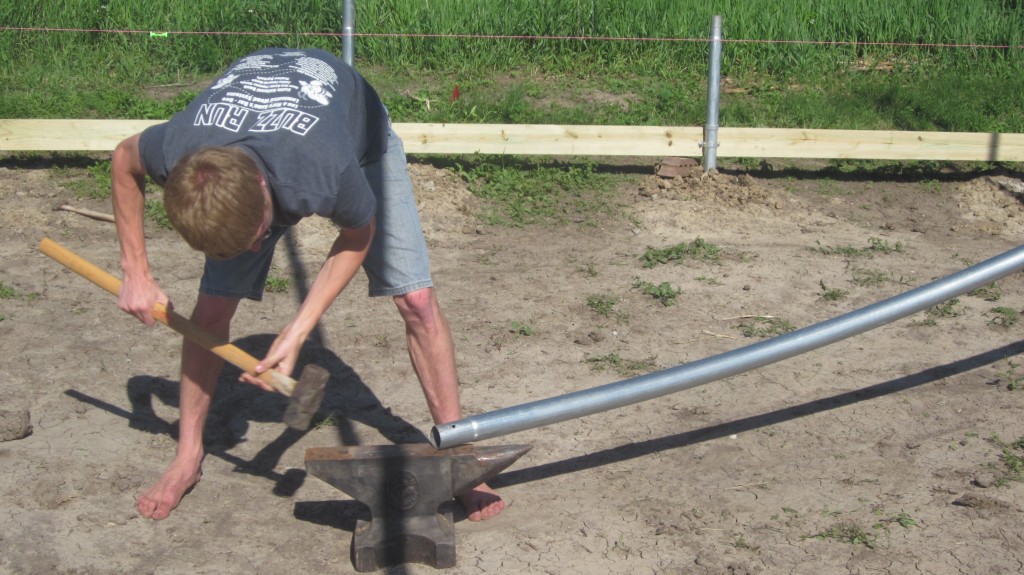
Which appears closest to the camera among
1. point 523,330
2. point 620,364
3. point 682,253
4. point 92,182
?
point 620,364

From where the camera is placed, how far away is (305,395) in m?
3.05

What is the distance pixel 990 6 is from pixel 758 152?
3.73 metres

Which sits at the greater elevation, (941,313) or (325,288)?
(325,288)

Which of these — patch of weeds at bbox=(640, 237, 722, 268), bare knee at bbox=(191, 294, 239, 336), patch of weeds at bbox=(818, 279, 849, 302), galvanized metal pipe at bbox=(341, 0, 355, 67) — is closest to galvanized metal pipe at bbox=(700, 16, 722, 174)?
patch of weeds at bbox=(640, 237, 722, 268)

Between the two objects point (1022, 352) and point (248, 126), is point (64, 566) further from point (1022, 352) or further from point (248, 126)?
point (1022, 352)

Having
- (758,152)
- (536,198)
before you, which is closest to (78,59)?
(536,198)

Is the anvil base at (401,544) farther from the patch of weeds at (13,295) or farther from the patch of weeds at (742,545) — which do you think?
the patch of weeds at (13,295)

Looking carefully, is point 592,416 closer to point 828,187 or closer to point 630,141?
point 630,141

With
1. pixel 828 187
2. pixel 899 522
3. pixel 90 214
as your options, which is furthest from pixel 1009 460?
Answer: pixel 90 214

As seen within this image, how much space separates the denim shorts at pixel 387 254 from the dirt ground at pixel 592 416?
0.81m

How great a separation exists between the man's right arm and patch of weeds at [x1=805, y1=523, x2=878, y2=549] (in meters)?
A: 2.24

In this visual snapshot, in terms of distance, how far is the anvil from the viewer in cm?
323

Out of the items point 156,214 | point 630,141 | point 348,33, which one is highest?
point 348,33

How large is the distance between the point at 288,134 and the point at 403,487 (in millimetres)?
1203
